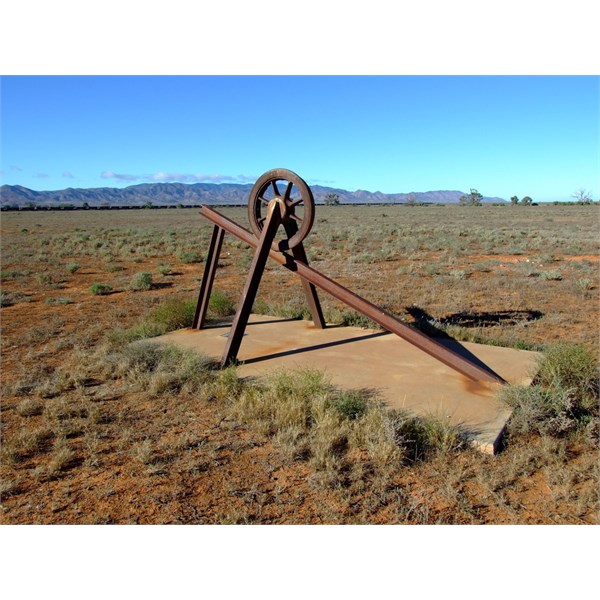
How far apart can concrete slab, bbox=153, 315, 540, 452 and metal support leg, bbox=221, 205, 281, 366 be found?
0.22m

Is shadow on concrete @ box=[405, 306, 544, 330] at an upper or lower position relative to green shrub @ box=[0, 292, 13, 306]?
upper

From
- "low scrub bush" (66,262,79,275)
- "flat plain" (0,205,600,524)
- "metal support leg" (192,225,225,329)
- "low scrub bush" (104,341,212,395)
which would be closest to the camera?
"flat plain" (0,205,600,524)

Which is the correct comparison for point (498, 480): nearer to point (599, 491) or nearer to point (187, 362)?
point (599, 491)

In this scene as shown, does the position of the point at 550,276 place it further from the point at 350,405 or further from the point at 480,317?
the point at 350,405

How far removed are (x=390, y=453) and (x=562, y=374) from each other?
221cm

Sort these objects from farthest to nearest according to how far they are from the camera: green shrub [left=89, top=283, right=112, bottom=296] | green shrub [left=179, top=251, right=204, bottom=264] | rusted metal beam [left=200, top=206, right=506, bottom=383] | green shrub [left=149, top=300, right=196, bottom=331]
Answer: green shrub [left=179, top=251, right=204, bottom=264]
green shrub [left=89, top=283, right=112, bottom=296]
green shrub [left=149, top=300, right=196, bottom=331]
rusted metal beam [left=200, top=206, right=506, bottom=383]

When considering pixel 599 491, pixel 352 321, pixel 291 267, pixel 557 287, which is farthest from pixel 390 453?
pixel 557 287

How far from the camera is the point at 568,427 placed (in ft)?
12.5

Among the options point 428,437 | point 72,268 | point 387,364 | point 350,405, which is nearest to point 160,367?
point 350,405

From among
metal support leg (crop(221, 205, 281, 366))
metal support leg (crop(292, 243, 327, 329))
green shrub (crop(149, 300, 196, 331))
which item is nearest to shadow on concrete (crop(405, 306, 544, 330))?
metal support leg (crop(292, 243, 327, 329))

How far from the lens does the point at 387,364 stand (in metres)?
5.20

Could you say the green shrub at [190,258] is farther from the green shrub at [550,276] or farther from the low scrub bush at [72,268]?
the green shrub at [550,276]

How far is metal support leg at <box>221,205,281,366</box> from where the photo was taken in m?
5.25

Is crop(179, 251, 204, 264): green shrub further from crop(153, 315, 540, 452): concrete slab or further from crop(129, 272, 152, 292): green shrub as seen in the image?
crop(153, 315, 540, 452): concrete slab
